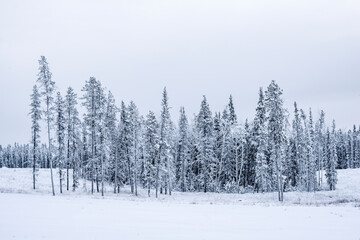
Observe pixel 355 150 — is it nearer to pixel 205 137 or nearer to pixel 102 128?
pixel 205 137

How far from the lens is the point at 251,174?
69750 millimetres

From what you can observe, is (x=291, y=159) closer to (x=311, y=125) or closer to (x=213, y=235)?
(x=311, y=125)

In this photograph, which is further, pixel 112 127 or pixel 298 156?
pixel 298 156

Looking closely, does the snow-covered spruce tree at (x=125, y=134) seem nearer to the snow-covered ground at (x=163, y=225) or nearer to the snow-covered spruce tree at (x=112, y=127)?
the snow-covered spruce tree at (x=112, y=127)

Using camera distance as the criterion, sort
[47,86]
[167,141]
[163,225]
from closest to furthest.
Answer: [163,225], [47,86], [167,141]

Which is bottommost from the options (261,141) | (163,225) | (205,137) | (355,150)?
(163,225)

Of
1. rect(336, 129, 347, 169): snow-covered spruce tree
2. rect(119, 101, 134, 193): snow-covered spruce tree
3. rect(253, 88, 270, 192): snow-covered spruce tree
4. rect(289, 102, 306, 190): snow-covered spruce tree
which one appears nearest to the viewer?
rect(119, 101, 134, 193): snow-covered spruce tree

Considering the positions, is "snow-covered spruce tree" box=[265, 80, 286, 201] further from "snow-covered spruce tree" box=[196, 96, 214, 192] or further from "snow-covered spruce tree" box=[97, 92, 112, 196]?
"snow-covered spruce tree" box=[97, 92, 112, 196]

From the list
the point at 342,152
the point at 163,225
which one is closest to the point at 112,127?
the point at 163,225

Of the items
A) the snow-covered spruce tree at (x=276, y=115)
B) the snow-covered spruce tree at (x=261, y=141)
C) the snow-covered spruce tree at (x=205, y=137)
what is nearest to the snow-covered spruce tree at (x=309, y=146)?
the snow-covered spruce tree at (x=261, y=141)

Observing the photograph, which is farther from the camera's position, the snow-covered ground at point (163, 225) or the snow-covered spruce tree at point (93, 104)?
the snow-covered spruce tree at point (93, 104)

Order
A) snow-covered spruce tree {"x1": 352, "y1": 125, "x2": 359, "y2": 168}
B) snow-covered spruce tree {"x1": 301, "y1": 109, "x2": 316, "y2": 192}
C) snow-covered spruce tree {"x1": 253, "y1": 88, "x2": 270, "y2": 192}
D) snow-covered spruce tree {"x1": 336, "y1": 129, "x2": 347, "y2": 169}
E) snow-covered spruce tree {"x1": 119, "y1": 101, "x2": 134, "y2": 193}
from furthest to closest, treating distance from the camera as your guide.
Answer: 1. snow-covered spruce tree {"x1": 352, "y1": 125, "x2": 359, "y2": 168}
2. snow-covered spruce tree {"x1": 336, "y1": 129, "x2": 347, "y2": 169}
3. snow-covered spruce tree {"x1": 301, "y1": 109, "x2": 316, "y2": 192}
4. snow-covered spruce tree {"x1": 253, "y1": 88, "x2": 270, "y2": 192}
5. snow-covered spruce tree {"x1": 119, "y1": 101, "x2": 134, "y2": 193}

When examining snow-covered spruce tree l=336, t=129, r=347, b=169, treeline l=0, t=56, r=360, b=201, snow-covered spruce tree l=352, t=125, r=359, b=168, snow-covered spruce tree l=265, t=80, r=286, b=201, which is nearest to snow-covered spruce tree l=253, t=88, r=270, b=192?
treeline l=0, t=56, r=360, b=201

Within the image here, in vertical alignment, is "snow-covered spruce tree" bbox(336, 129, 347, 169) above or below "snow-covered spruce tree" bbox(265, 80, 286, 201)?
below
